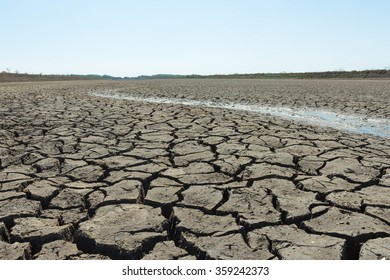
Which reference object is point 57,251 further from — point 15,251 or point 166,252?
point 166,252

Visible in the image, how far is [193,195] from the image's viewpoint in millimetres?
2375

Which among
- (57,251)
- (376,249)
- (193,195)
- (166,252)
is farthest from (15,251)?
(376,249)

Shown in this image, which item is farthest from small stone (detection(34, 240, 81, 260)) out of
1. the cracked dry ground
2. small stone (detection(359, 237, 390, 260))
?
small stone (detection(359, 237, 390, 260))

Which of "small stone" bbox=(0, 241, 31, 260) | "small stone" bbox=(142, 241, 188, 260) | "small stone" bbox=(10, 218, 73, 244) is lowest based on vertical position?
"small stone" bbox=(142, 241, 188, 260)

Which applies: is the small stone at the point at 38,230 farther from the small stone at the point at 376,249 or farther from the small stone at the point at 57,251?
the small stone at the point at 376,249

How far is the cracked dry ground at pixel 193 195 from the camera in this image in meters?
1.79

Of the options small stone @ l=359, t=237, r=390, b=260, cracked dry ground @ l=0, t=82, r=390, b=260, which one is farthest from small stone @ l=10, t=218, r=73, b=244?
small stone @ l=359, t=237, r=390, b=260

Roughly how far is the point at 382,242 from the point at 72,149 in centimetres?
279

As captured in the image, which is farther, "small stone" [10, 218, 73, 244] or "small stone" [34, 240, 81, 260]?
"small stone" [10, 218, 73, 244]

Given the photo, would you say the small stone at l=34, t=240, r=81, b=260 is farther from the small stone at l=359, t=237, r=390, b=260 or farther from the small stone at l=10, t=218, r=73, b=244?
the small stone at l=359, t=237, r=390, b=260

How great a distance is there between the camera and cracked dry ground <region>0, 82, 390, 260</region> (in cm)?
179

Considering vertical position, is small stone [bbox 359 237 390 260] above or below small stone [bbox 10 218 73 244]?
below

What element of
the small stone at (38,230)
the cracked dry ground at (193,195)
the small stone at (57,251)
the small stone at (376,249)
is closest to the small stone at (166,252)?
the cracked dry ground at (193,195)
